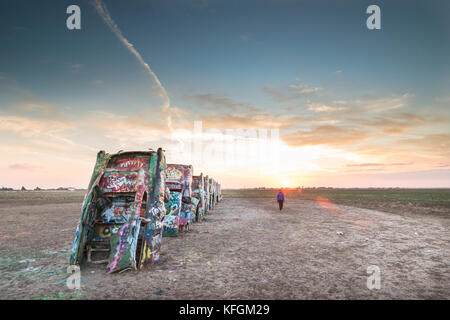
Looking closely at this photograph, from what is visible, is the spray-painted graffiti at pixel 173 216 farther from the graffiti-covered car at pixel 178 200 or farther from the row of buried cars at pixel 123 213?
the row of buried cars at pixel 123 213

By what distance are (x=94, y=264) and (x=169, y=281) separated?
226cm

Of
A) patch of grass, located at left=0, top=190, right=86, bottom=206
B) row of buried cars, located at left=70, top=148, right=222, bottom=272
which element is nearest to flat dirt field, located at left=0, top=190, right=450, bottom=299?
row of buried cars, located at left=70, top=148, right=222, bottom=272

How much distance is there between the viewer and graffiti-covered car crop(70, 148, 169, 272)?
16.9ft

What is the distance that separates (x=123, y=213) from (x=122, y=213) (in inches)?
1.2

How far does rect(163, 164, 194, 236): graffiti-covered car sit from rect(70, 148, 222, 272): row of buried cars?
282 cm

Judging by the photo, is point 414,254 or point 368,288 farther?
point 414,254

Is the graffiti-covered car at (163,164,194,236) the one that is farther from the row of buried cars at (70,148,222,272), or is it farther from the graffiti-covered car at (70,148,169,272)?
the graffiti-covered car at (70,148,169,272)

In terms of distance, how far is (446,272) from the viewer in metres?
5.31

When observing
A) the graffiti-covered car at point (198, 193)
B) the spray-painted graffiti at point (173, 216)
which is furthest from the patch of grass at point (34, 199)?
the spray-painted graffiti at point (173, 216)

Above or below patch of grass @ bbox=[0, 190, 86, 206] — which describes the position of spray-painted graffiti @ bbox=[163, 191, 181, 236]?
above

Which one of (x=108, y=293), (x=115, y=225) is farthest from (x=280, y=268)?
(x=115, y=225)

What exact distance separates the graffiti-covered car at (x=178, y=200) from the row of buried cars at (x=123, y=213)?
2.82m
